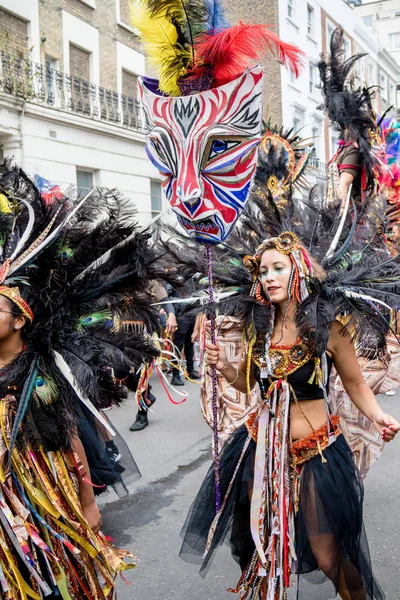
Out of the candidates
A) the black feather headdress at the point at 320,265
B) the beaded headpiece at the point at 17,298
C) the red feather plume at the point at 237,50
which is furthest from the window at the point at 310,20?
the beaded headpiece at the point at 17,298

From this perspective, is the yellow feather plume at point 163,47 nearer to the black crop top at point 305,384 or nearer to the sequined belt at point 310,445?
the black crop top at point 305,384

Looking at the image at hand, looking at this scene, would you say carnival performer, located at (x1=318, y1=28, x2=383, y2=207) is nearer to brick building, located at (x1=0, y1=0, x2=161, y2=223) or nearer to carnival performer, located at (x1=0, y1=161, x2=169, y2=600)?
carnival performer, located at (x1=0, y1=161, x2=169, y2=600)

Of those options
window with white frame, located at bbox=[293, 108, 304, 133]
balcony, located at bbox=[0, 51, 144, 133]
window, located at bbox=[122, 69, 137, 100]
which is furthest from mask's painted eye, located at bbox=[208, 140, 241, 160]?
window with white frame, located at bbox=[293, 108, 304, 133]

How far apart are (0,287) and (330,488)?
167 centimetres

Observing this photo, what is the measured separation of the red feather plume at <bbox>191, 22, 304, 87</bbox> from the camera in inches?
126

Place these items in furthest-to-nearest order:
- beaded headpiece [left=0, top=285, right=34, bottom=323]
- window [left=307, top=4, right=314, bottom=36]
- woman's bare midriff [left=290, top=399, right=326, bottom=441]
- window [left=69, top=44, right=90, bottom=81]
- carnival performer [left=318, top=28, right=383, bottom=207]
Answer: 1. window [left=307, top=4, right=314, bottom=36]
2. window [left=69, top=44, right=90, bottom=81]
3. carnival performer [left=318, top=28, right=383, bottom=207]
4. woman's bare midriff [left=290, top=399, right=326, bottom=441]
5. beaded headpiece [left=0, top=285, right=34, bottom=323]

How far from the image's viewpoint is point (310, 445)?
3.08 meters

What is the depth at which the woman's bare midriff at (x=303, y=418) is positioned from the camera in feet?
10.3

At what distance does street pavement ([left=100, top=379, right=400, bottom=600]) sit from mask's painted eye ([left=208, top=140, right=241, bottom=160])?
4.74ft

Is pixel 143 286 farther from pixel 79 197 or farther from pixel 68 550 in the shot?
pixel 68 550

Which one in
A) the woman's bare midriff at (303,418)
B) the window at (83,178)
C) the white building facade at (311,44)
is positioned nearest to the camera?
the woman's bare midriff at (303,418)

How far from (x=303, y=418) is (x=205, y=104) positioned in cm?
156

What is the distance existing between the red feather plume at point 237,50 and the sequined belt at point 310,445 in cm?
172

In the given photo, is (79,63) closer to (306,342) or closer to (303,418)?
(306,342)
